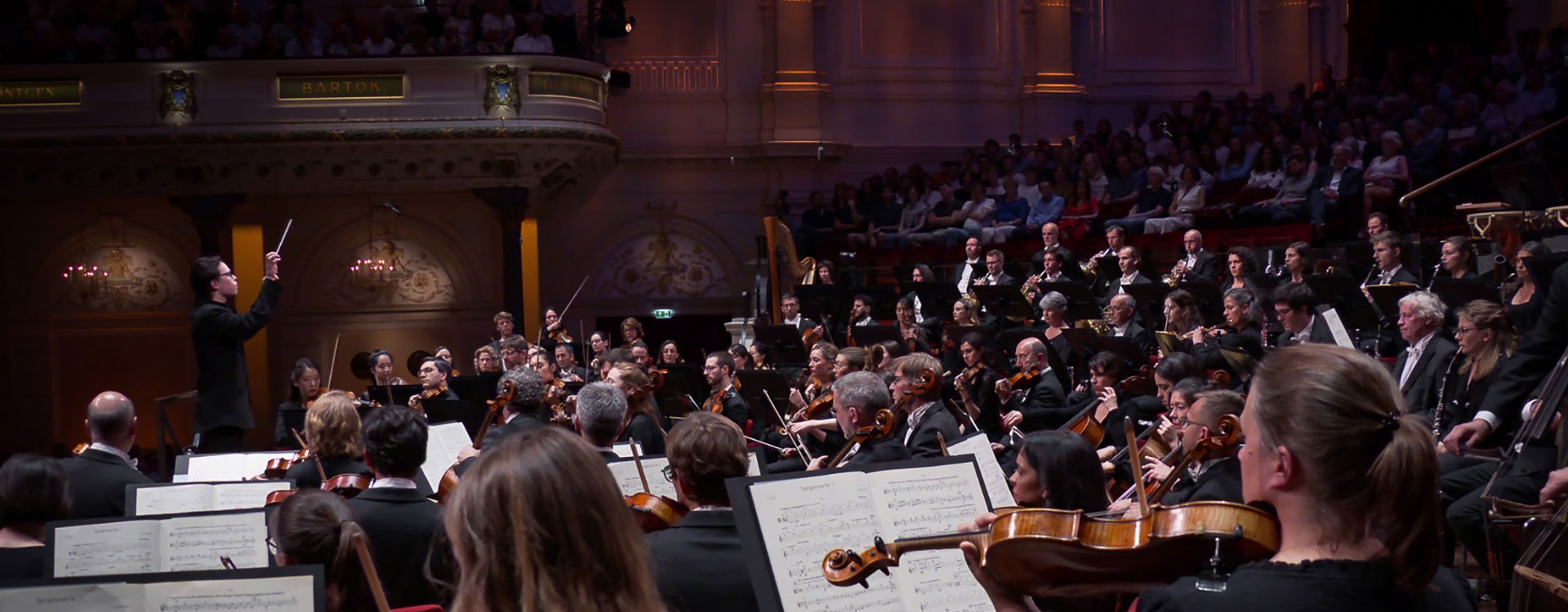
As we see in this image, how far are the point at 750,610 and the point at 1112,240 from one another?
7.51m

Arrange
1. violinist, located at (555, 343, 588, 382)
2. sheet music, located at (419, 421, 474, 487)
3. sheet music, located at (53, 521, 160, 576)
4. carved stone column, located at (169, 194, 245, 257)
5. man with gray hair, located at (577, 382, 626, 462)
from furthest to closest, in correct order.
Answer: carved stone column, located at (169, 194, 245, 257)
violinist, located at (555, 343, 588, 382)
sheet music, located at (419, 421, 474, 487)
man with gray hair, located at (577, 382, 626, 462)
sheet music, located at (53, 521, 160, 576)

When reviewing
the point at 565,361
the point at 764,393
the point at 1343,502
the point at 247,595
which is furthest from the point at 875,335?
the point at 1343,502

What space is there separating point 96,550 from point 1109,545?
2356mm

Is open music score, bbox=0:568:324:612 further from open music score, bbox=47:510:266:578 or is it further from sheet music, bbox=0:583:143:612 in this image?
open music score, bbox=47:510:266:578

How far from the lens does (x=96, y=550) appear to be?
3318 millimetres

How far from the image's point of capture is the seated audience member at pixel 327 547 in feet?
9.21

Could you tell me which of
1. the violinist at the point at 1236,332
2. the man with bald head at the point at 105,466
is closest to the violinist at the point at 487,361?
the violinist at the point at 1236,332

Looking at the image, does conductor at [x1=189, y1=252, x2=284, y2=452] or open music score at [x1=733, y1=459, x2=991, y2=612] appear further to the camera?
conductor at [x1=189, y1=252, x2=284, y2=452]

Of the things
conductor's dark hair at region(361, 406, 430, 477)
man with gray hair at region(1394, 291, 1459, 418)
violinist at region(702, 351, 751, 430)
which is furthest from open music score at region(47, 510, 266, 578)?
violinist at region(702, 351, 751, 430)

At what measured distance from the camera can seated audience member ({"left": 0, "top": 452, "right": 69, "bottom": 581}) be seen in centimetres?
369

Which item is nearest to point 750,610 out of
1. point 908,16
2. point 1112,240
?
point 1112,240

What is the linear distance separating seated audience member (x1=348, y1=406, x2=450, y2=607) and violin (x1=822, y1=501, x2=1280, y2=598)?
1668mm

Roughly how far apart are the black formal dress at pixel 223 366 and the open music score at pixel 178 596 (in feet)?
13.0

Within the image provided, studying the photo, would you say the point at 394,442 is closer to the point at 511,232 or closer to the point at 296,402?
the point at 296,402
